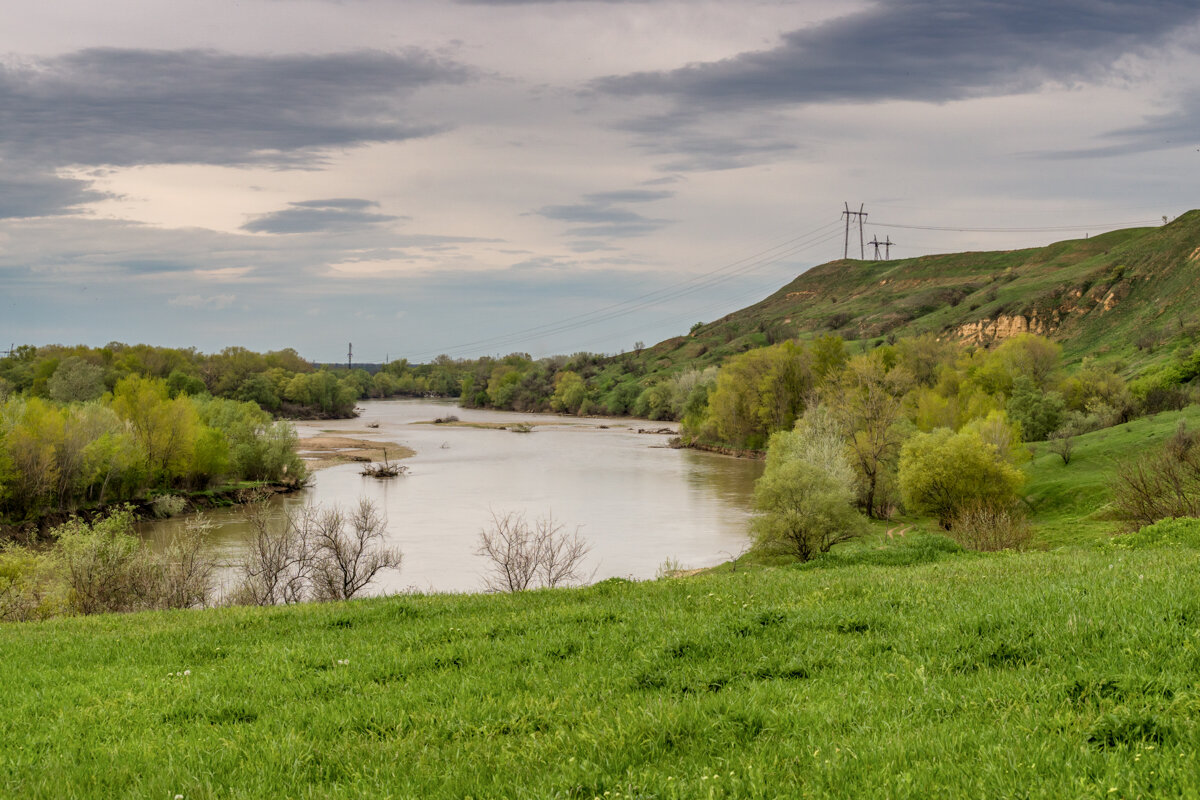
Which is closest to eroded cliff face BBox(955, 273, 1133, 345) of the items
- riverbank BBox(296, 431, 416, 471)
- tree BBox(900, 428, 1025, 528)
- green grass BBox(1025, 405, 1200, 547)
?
green grass BBox(1025, 405, 1200, 547)

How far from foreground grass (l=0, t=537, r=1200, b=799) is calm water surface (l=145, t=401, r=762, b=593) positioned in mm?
19403

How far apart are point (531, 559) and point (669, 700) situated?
2799cm

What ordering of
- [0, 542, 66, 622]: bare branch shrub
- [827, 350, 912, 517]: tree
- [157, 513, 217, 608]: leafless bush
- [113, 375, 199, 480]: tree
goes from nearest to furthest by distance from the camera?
[0, 542, 66, 622]: bare branch shrub < [157, 513, 217, 608]: leafless bush < [827, 350, 912, 517]: tree < [113, 375, 199, 480]: tree

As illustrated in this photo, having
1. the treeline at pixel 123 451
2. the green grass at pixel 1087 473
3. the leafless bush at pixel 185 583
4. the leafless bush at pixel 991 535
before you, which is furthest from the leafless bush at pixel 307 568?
the green grass at pixel 1087 473

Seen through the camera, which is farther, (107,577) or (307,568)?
(307,568)

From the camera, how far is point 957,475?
45.3 m

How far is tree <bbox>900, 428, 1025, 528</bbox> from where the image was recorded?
148 feet

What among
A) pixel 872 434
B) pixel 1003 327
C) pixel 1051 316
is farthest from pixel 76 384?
pixel 1051 316

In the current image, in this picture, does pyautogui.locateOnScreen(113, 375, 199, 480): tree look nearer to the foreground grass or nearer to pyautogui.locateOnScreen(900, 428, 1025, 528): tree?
pyautogui.locateOnScreen(900, 428, 1025, 528): tree

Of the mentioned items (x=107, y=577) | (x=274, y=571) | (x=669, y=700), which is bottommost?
(x=274, y=571)

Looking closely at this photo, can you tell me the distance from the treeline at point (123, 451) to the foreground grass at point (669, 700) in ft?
152

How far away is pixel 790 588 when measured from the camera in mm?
12172

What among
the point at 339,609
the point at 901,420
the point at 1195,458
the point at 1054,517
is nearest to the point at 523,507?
the point at 901,420

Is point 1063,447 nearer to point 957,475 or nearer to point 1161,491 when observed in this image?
point 957,475
